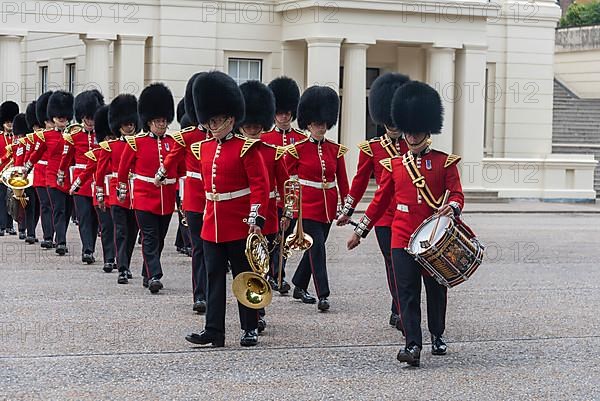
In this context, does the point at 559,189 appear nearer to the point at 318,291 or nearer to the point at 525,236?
the point at 525,236

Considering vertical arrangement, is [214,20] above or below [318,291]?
above

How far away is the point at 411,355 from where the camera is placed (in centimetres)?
824

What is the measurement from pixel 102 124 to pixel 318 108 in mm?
3471

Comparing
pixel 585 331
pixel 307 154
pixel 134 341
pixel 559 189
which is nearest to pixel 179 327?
pixel 134 341

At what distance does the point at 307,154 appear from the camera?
1111 cm

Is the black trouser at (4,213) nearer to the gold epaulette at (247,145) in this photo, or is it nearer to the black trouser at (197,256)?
the black trouser at (197,256)

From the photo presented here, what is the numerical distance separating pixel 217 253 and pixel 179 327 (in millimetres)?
899

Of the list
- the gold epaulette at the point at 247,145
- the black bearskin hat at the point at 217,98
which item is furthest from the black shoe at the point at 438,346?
the black bearskin hat at the point at 217,98

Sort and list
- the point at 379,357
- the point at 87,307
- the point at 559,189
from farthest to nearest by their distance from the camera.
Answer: the point at 559,189 < the point at 87,307 < the point at 379,357

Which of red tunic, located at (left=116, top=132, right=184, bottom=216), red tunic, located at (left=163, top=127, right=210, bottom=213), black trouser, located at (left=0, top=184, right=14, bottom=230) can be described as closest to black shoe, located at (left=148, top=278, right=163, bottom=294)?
red tunic, located at (left=116, top=132, right=184, bottom=216)

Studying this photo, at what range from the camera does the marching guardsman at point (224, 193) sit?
8.87 meters

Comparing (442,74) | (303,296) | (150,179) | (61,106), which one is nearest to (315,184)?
(303,296)

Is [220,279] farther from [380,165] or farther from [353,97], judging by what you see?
[353,97]

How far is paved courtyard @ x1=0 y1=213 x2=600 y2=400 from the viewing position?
299 inches
